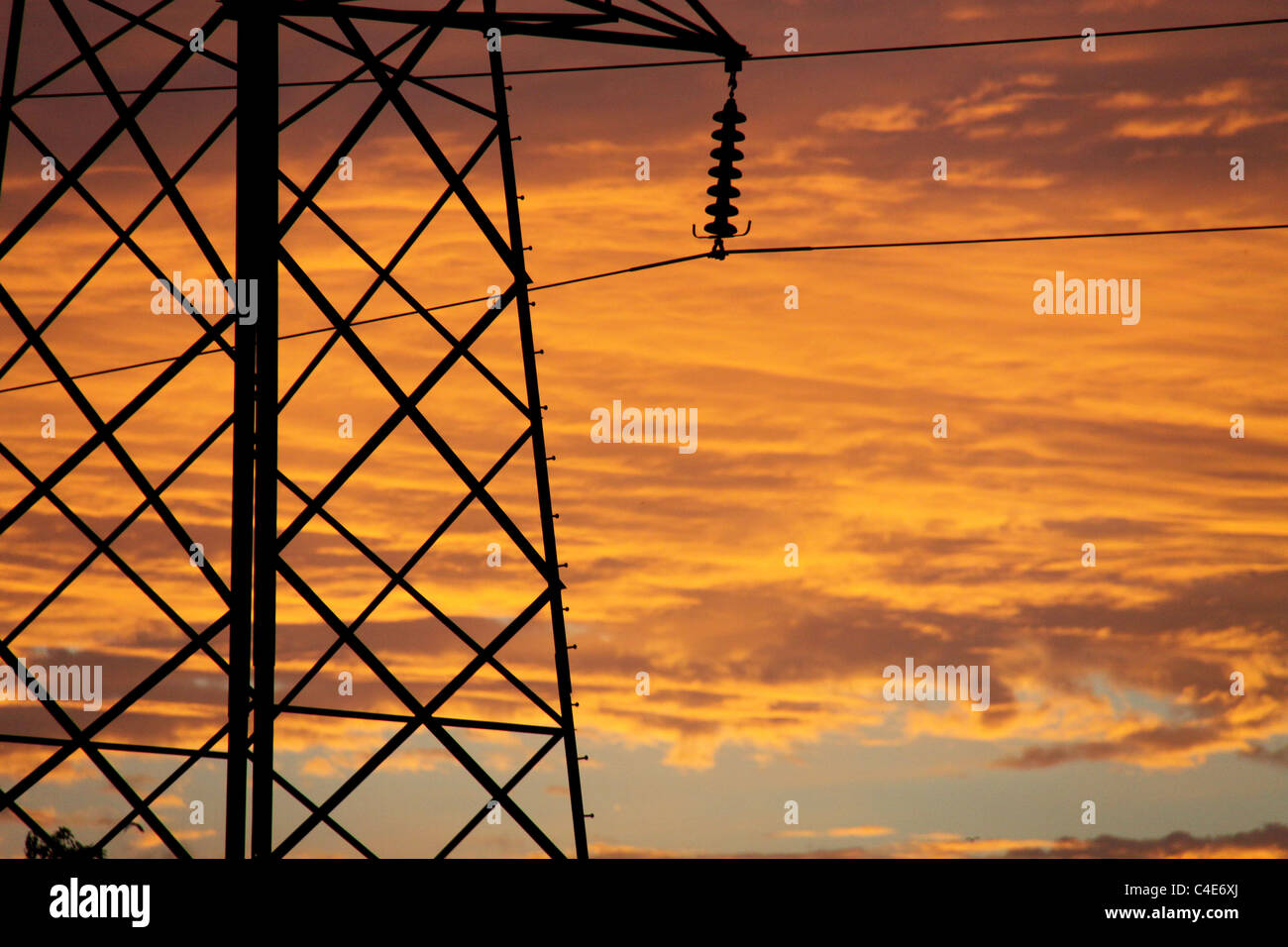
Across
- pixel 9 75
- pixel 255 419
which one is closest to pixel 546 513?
pixel 255 419

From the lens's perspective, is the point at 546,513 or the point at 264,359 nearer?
the point at 264,359

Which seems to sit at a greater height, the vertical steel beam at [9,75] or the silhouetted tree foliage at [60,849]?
the vertical steel beam at [9,75]

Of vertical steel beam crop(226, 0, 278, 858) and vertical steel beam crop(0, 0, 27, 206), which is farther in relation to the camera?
vertical steel beam crop(0, 0, 27, 206)

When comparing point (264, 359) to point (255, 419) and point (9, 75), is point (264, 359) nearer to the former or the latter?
point (255, 419)

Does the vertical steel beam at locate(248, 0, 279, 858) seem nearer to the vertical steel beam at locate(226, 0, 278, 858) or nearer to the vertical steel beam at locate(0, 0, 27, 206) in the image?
the vertical steel beam at locate(226, 0, 278, 858)

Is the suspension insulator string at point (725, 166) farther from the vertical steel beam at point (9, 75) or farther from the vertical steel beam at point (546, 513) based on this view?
the vertical steel beam at point (9, 75)

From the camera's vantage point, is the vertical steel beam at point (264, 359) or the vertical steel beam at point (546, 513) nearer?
the vertical steel beam at point (264, 359)

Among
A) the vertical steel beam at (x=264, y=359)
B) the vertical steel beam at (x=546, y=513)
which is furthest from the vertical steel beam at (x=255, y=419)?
the vertical steel beam at (x=546, y=513)

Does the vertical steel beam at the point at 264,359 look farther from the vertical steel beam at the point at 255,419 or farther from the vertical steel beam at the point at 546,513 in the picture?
the vertical steel beam at the point at 546,513

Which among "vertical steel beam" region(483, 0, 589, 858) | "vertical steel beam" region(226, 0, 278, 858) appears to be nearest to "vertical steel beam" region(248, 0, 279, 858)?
"vertical steel beam" region(226, 0, 278, 858)

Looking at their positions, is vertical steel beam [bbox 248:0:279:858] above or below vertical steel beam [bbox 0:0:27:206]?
below

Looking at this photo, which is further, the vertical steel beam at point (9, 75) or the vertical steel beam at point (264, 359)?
the vertical steel beam at point (9, 75)
